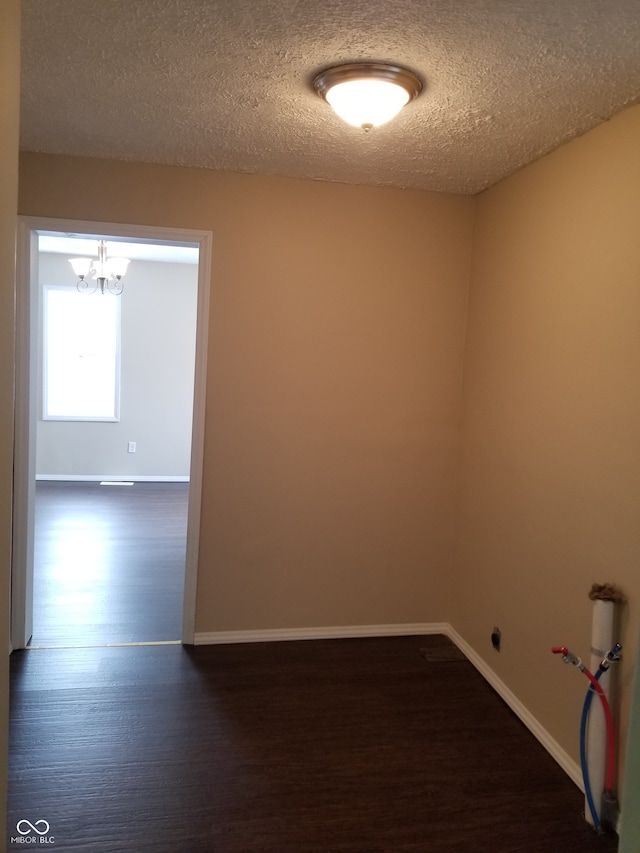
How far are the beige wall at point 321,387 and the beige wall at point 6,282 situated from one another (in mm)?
1663

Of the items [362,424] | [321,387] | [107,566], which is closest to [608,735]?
[362,424]

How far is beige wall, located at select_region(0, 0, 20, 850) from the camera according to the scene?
1410mm

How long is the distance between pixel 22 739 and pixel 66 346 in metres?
5.54

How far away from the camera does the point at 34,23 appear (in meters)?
1.81

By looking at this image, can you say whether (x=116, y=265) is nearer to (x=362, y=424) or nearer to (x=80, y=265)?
(x=80, y=265)

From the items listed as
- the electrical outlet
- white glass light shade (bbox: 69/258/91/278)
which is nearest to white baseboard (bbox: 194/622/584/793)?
the electrical outlet

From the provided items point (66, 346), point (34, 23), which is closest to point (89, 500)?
point (66, 346)

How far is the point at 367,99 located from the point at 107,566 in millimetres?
3515

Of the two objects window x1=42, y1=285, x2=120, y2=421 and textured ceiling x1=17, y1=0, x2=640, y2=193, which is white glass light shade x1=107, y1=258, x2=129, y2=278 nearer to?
window x1=42, y1=285, x2=120, y2=421

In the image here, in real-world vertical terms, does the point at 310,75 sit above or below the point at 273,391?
above

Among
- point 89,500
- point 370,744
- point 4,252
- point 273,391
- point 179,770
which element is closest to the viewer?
point 4,252

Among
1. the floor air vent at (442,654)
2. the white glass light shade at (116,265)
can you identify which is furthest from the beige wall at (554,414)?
the white glass light shade at (116,265)

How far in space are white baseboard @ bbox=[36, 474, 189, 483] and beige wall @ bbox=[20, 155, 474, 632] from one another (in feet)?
14.1

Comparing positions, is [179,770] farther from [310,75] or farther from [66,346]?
[66,346]
